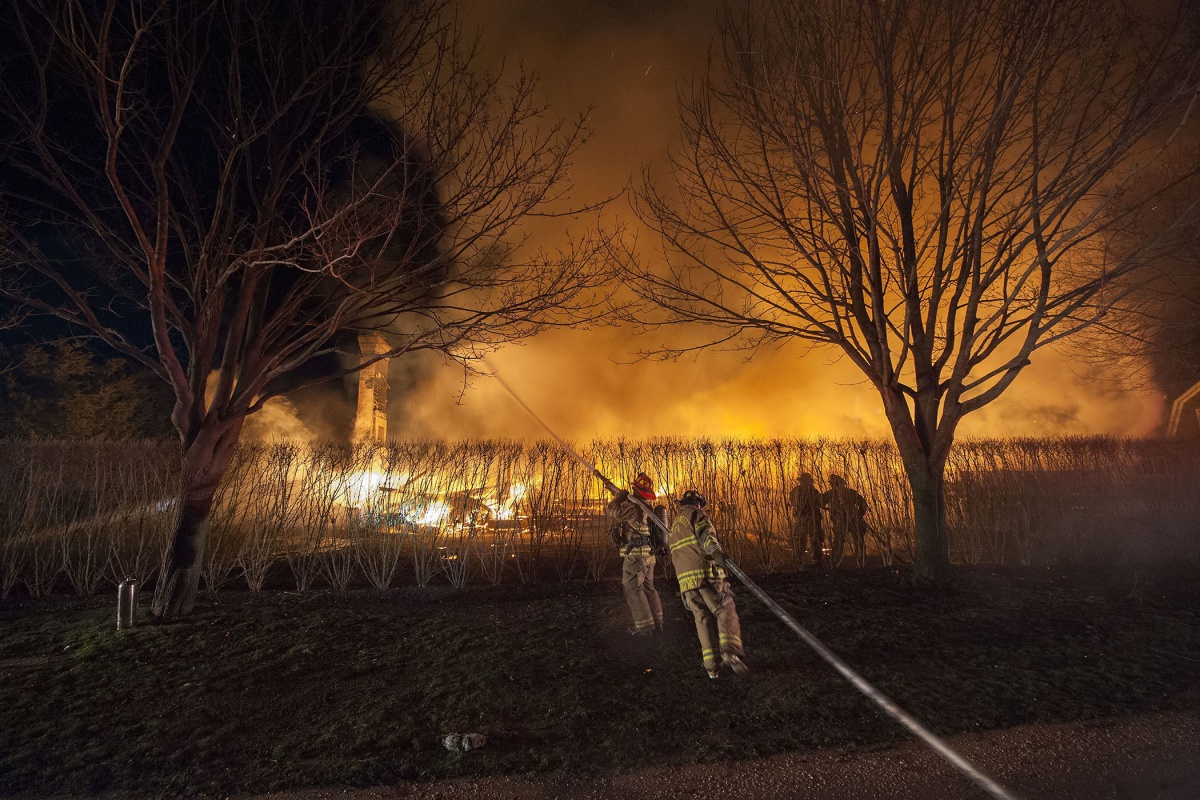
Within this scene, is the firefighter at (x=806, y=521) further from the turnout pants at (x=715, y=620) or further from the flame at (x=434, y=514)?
the flame at (x=434, y=514)

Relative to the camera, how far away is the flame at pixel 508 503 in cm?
834

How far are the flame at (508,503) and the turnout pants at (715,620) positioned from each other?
3.97 meters

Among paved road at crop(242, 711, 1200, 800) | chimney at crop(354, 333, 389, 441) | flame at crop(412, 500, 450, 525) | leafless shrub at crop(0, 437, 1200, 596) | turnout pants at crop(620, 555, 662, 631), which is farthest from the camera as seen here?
chimney at crop(354, 333, 389, 441)

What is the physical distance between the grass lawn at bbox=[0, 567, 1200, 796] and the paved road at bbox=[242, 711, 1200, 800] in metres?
0.14

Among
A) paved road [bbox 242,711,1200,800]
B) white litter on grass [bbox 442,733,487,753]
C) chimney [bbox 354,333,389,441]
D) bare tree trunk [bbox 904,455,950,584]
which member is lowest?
Answer: paved road [bbox 242,711,1200,800]

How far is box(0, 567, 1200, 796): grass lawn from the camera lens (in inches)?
133

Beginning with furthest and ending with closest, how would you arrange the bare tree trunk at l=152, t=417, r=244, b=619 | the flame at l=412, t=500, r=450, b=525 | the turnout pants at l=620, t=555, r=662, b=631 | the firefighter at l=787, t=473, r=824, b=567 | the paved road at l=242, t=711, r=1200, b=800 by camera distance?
the firefighter at l=787, t=473, r=824, b=567 < the flame at l=412, t=500, r=450, b=525 < the bare tree trunk at l=152, t=417, r=244, b=619 < the turnout pants at l=620, t=555, r=662, b=631 < the paved road at l=242, t=711, r=1200, b=800

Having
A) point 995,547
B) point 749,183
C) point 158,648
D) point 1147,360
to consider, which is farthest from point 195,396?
point 1147,360

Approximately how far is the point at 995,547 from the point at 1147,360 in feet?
43.4

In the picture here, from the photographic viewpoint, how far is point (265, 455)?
8570 mm

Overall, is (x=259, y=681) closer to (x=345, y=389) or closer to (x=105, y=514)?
(x=105, y=514)

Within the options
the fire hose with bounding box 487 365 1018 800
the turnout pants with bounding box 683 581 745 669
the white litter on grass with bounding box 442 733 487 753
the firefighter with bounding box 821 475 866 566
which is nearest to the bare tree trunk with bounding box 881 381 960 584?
the firefighter with bounding box 821 475 866 566

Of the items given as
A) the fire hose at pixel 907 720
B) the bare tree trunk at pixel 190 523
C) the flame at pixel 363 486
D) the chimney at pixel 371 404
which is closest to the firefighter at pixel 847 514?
the fire hose at pixel 907 720

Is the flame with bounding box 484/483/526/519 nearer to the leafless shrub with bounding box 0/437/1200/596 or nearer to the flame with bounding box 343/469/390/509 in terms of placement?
the leafless shrub with bounding box 0/437/1200/596
